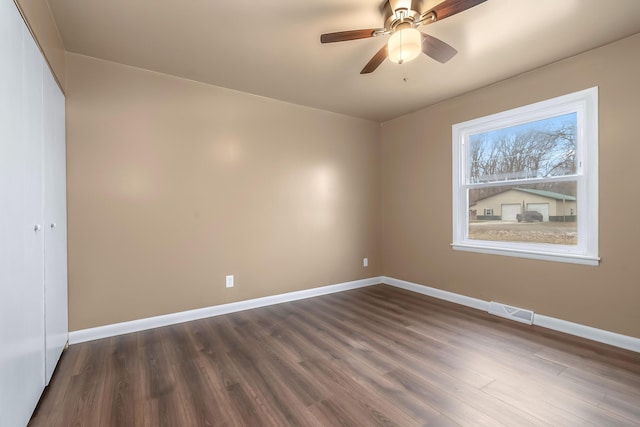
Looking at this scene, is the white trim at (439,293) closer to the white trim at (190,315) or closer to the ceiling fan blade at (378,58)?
the white trim at (190,315)

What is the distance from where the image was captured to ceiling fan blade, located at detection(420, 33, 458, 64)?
1.89 meters

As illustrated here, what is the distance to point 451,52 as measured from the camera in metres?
1.97

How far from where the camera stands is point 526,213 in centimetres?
300

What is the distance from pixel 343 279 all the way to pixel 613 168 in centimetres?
306

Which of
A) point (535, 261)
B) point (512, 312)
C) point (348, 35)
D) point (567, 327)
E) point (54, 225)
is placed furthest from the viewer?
point (512, 312)

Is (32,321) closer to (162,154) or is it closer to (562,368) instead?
(162,154)

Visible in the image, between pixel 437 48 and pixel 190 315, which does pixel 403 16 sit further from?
pixel 190 315

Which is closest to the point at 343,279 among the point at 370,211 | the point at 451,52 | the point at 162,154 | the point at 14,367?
the point at 370,211

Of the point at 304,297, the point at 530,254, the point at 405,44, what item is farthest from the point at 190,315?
the point at 530,254

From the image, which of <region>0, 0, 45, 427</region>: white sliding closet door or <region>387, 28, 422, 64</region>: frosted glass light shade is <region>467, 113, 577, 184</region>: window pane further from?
<region>0, 0, 45, 427</region>: white sliding closet door

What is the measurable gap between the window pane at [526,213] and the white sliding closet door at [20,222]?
3.92 meters

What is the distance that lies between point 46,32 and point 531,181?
4.20 meters

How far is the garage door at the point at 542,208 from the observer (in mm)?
2842

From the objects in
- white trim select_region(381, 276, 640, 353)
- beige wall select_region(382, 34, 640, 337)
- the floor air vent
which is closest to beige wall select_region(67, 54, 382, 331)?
beige wall select_region(382, 34, 640, 337)
